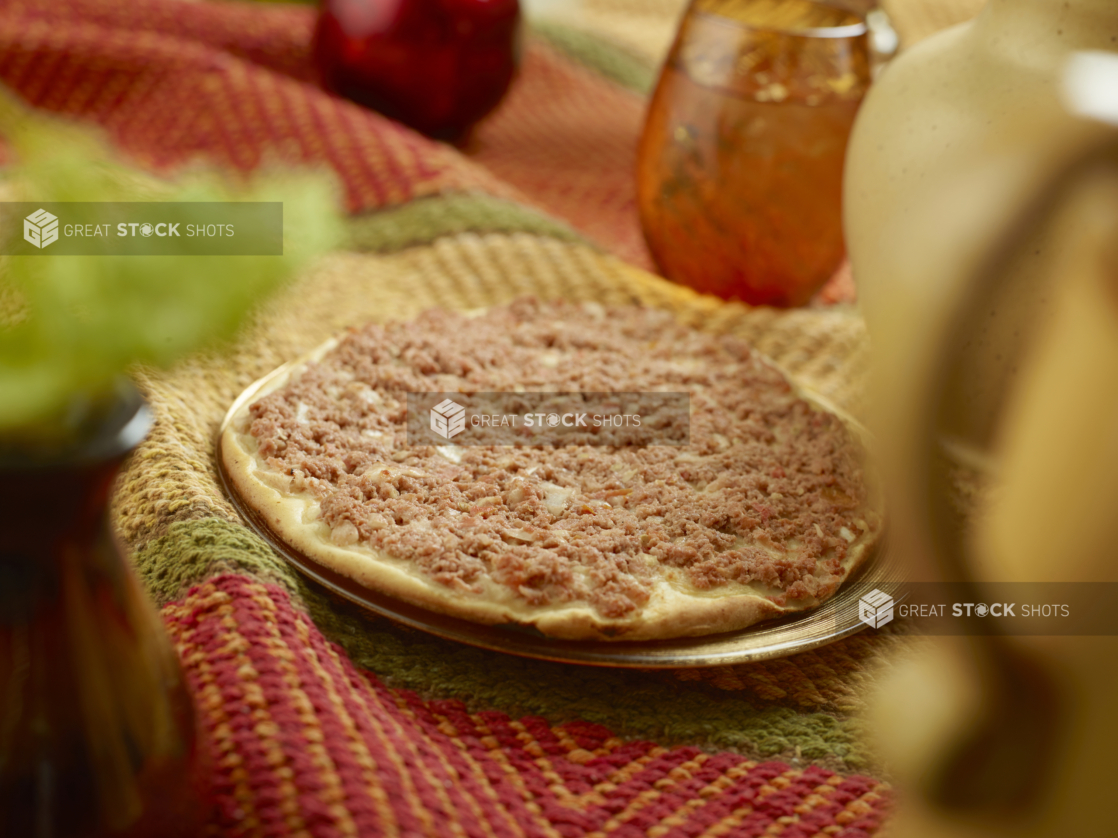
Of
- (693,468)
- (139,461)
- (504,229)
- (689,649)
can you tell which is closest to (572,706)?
(689,649)

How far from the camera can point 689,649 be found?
0.48 m

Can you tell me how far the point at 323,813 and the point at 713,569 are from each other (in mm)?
231

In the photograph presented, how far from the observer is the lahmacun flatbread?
479 mm

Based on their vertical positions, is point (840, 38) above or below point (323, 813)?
above

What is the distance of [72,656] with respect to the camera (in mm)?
303

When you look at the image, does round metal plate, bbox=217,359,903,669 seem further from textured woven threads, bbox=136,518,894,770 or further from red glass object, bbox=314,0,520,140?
red glass object, bbox=314,0,520,140

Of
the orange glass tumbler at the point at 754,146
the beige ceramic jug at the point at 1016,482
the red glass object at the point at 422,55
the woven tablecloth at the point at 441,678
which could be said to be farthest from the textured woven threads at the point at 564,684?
the red glass object at the point at 422,55

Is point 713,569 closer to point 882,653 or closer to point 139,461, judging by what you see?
point 882,653

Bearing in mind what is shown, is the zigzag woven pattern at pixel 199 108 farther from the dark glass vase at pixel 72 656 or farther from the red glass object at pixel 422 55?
the dark glass vase at pixel 72 656

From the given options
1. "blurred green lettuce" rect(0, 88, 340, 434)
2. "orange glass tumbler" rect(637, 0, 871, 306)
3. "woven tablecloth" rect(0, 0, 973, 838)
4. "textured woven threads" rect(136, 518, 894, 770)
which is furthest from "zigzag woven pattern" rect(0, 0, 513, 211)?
"blurred green lettuce" rect(0, 88, 340, 434)

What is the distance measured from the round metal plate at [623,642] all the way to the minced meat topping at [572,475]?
0.05 feet

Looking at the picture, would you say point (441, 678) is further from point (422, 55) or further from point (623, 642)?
point (422, 55)

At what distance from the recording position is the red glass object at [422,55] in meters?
1.08

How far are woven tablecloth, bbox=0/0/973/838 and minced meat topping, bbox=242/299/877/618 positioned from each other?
0.06 metres
